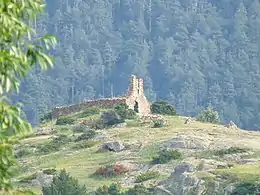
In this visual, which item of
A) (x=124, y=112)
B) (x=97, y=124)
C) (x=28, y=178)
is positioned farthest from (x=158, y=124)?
(x=28, y=178)

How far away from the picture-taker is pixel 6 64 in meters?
16.1

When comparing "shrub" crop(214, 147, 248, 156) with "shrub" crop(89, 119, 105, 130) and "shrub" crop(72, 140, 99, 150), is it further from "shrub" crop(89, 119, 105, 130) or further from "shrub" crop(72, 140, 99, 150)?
"shrub" crop(89, 119, 105, 130)

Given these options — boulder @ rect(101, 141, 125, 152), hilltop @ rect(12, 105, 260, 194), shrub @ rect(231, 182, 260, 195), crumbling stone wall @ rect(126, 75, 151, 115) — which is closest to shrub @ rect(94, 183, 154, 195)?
hilltop @ rect(12, 105, 260, 194)

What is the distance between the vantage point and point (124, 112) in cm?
8638

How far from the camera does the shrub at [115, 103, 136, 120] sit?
86.0 m

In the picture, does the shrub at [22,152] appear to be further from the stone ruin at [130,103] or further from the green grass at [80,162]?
the stone ruin at [130,103]

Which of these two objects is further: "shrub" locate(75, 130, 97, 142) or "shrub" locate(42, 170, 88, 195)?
"shrub" locate(75, 130, 97, 142)

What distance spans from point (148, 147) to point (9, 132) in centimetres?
5933

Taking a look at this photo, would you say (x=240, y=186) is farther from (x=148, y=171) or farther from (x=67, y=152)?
(x=67, y=152)

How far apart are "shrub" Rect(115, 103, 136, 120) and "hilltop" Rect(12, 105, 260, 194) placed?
0.60 metres

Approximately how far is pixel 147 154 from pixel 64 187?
14.3 metres

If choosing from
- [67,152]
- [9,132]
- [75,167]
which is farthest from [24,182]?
[9,132]

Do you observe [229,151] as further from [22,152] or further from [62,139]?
[22,152]

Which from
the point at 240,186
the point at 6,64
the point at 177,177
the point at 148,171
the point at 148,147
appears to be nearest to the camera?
the point at 6,64
